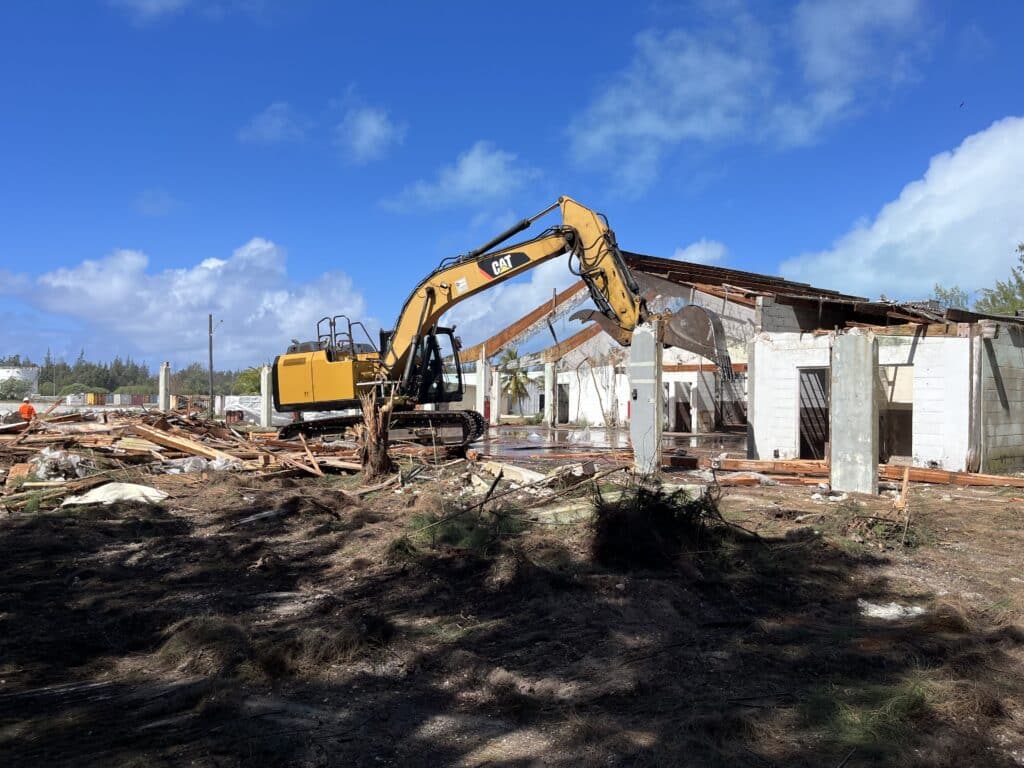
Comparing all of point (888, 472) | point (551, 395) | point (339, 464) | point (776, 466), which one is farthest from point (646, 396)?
point (551, 395)

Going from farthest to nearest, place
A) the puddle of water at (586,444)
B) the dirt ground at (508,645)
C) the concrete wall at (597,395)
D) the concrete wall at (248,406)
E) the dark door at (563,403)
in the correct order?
the dark door at (563,403) → the concrete wall at (248,406) → the concrete wall at (597,395) → the puddle of water at (586,444) → the dirt ground at (508,645)

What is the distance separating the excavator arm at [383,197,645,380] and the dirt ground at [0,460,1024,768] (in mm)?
6070

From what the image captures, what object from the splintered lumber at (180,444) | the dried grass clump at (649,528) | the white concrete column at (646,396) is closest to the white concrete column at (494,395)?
the splintered lumber at (180,444)

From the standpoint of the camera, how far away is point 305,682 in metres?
4.91

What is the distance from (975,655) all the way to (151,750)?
5.10 metres

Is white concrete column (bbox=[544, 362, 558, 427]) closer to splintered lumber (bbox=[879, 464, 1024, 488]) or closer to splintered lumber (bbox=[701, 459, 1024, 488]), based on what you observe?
splintered lumber (bbox=[701, 459, 1024, 488])

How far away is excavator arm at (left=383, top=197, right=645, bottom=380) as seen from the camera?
14820 mm

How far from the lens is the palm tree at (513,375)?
143 feet

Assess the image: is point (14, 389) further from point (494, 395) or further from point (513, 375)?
point (494, 395)

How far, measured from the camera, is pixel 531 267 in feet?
52.4

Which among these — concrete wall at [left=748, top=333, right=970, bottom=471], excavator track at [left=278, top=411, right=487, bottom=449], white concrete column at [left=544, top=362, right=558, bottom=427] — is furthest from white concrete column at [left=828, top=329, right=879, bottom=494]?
white concrete column at [left=544, top=362, right=558, bottom=427]

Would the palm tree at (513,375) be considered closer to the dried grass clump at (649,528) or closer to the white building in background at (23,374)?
the dried grass clump at (649,528)

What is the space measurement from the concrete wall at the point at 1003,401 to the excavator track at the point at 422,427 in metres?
10.4

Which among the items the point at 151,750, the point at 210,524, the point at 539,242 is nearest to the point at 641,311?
the point at 539,242
